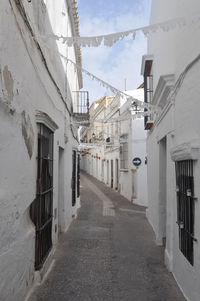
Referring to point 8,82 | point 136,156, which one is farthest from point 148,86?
point 8,82

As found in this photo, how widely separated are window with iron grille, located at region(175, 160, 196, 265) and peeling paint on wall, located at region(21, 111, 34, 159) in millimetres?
2210

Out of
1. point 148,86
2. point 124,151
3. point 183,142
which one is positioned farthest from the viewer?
point 124,151

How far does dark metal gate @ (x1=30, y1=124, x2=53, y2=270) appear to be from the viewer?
13.4 ft

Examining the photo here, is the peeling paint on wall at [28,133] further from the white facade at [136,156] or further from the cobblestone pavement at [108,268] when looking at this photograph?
the white facade at [136,156]

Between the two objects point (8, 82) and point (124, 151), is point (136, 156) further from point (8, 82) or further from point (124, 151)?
point (8, 82)

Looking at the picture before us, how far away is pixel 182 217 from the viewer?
406cm

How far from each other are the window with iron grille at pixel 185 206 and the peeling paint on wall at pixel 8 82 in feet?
8.01

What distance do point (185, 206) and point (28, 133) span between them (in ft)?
8.13

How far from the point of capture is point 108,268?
4.88 metres

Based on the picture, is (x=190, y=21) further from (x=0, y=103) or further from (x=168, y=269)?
(x=168, y=269)

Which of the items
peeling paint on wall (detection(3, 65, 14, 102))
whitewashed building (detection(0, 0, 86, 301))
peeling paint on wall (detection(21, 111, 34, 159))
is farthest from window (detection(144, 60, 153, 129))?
peeling paint on wall (detection(3, 65, 14, 102))

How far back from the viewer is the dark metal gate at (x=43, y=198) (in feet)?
13.4

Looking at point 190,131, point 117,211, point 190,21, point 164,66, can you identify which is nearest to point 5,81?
point 190,21

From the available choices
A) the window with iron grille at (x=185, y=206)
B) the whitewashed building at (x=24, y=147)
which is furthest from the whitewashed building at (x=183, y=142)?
the whitewashed building at (x=24, y=147)
